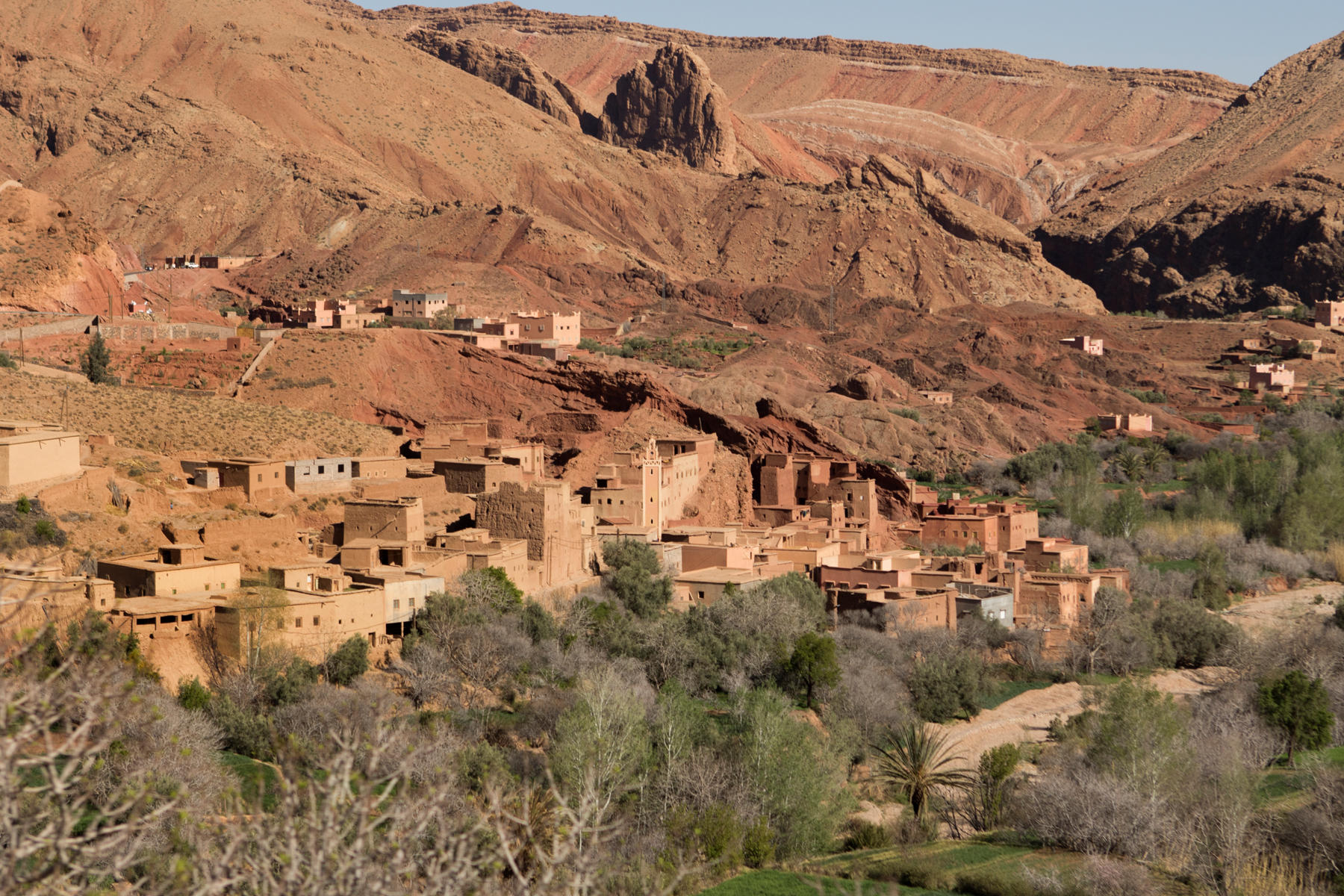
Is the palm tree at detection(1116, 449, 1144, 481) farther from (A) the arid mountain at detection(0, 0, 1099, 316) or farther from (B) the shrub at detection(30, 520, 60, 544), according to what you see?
(B) the shrub at detection(30, 520, 60, 544)

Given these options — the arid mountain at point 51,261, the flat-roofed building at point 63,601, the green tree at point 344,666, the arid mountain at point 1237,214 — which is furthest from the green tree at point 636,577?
the arid mountain at point 1237,214

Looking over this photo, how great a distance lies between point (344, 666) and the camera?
26.2m

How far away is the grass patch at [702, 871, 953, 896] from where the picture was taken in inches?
776

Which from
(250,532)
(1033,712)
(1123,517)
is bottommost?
(1033,712)

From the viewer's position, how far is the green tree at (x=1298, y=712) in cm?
2867

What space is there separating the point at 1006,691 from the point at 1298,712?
6.41m

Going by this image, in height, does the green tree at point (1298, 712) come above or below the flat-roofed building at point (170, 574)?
below

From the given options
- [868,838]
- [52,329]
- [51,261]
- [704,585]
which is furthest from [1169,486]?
[51,261]

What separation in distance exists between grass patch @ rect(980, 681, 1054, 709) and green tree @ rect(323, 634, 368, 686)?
12.7 meters

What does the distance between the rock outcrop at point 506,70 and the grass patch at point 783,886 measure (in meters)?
125

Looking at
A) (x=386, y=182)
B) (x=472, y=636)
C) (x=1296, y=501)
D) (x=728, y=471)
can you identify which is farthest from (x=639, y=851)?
(x=386, y=182)

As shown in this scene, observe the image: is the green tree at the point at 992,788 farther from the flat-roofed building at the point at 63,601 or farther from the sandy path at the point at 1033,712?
the flat-roofed building at the point at 63,601

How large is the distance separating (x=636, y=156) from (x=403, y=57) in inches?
765

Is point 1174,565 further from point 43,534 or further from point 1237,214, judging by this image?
point 1237,214
